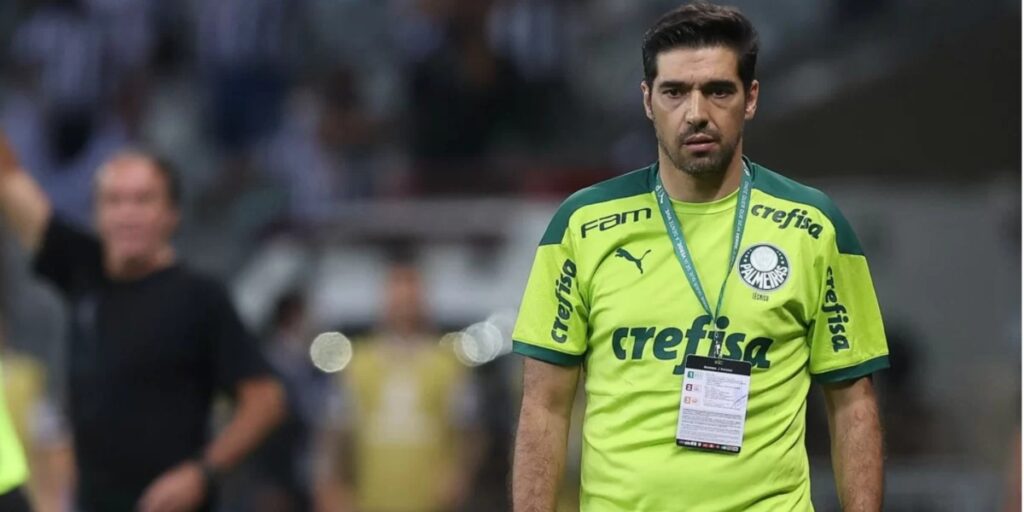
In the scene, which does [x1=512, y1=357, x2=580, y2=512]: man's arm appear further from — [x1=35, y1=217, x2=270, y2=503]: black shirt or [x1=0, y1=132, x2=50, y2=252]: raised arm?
[x1=0, y1=132, x2=50, y2=252]: raised arm

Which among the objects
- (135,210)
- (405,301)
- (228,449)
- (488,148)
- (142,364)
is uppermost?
(488,148)

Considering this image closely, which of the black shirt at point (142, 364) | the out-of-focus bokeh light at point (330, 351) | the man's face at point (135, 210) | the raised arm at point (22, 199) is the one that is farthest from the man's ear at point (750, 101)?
the out-of-focus bokeh light at point (330, 351)

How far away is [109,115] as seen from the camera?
55.5ft

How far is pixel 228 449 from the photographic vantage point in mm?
7293

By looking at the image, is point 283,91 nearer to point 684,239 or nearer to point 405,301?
point 405,301

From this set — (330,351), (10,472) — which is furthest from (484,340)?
(10,472)

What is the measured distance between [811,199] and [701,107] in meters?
0.36

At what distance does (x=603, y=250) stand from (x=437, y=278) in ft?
28.9

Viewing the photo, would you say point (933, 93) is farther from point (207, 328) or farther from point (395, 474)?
point (207, 328)

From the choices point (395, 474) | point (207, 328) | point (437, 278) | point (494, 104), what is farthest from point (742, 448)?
point (494, 104)

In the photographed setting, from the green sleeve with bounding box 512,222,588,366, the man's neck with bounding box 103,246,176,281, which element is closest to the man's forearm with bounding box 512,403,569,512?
the green sleeve with bounding box 512,222,588,366

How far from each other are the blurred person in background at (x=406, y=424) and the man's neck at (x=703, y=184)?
17.6 feet

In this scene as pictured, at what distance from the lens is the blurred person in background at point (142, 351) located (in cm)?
726

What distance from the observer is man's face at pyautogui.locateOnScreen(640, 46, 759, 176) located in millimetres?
5055
